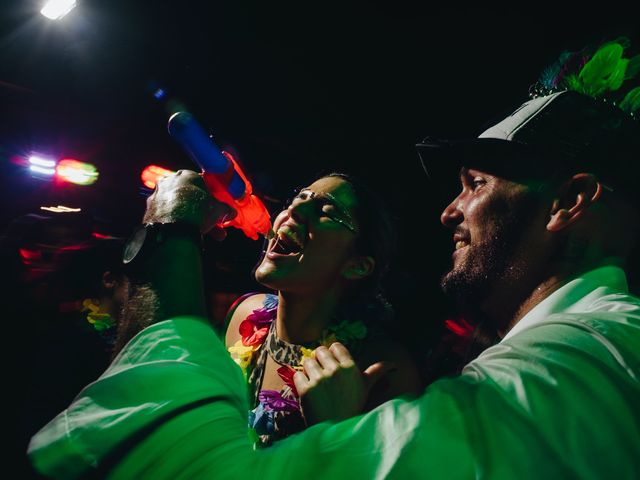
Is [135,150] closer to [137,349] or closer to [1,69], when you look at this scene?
[1,69]

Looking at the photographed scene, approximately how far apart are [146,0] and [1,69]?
3.03m

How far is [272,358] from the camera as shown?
7.25ft

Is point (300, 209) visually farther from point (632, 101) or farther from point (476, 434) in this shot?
point (476, 434)

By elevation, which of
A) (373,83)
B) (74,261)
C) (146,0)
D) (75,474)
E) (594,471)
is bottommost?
(594,471)

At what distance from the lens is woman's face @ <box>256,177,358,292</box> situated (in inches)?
86.2

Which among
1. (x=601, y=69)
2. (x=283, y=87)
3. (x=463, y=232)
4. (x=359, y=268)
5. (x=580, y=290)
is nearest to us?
(x=580, y=290)

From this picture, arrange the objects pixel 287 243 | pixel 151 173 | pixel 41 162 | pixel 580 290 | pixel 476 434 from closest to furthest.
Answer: pixel 476 434 < pixel 580 290 < pixel 287 243 < pixel 41 162 < pixel 151 173

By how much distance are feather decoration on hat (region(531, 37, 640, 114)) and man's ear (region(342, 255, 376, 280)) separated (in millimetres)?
1283

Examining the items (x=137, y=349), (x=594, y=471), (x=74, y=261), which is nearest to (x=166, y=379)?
(x=137, y=349)

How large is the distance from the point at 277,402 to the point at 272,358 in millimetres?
380

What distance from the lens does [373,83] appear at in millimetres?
4504

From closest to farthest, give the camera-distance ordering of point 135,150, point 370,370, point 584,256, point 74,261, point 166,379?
point 166,379 → point 584,256 → point 370,370 → point 74,261 → point 135,150

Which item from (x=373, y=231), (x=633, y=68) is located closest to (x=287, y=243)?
(x=373, y=231)

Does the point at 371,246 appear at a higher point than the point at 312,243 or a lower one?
lower
